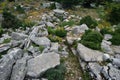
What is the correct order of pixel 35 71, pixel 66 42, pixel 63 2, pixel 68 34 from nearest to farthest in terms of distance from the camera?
pixel 35 71 < pixel 66 42 < pixel 68 34 < pixel 63 2

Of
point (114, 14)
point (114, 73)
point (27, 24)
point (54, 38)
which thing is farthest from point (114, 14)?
point (114, 73)

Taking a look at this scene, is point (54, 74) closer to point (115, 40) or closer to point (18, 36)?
point (18, 36)

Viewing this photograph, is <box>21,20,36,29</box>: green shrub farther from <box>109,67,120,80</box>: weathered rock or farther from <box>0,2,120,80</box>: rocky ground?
<box>109,67,120,80</box>: weathered rock

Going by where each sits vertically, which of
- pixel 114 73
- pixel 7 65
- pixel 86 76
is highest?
pixel 7 65

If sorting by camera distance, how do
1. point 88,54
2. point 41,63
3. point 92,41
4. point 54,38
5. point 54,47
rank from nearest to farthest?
point 41,63
point 88,54
point 54,47
point 92,41
point 54,38

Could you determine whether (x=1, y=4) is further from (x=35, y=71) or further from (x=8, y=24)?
(x=35, y=71)

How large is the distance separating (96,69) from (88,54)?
1073 millimetres

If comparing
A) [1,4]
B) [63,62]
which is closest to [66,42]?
[63,62]

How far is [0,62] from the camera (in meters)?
8.77

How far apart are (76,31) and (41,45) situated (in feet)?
9.41

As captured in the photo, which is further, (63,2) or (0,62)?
(63,2)

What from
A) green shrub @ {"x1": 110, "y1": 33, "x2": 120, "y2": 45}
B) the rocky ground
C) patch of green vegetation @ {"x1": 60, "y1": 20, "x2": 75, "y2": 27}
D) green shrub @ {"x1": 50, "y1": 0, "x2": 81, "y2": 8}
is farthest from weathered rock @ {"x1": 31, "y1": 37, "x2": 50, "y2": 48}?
green shrub @ {"x1": 50, "y1": 0, "x2": 81, "y2": 8}

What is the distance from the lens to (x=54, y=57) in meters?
9.24

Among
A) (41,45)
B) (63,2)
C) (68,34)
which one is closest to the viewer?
(41,45)
